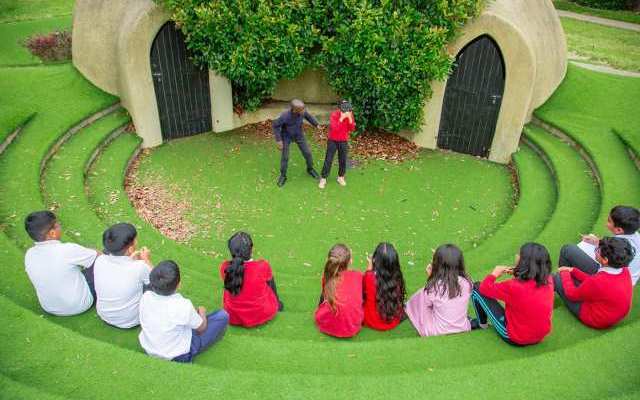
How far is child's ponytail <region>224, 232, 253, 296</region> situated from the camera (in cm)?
602

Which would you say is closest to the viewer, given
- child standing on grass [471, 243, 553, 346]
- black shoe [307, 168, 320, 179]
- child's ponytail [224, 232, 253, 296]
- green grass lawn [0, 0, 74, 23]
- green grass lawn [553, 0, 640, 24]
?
child standing on grass [471, 243, 553, 346]

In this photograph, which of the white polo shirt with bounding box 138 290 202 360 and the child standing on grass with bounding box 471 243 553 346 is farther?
the child standing on grass with bounding box 471 243 553 346

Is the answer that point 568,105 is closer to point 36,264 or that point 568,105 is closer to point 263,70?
point 263,70

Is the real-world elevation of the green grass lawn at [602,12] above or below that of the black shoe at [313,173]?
above

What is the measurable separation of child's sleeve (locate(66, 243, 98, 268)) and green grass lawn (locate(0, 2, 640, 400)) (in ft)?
2.60

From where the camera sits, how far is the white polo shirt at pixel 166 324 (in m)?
5.31

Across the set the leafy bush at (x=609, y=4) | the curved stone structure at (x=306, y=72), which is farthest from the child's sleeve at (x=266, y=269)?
the leafy bush at (x=609, y=4)

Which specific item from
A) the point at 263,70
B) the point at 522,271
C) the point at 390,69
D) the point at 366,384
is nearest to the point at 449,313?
the point at 522,271

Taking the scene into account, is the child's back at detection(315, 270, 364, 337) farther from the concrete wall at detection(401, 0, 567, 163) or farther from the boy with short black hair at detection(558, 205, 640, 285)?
the concrete wall at detection(401, 0, 567, 163)

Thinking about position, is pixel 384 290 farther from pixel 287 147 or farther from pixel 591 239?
pixel 287 147

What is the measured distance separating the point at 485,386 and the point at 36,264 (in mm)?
5130

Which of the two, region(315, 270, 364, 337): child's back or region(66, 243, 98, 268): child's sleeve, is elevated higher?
region(66, 243, 98, 268): child's sleeve

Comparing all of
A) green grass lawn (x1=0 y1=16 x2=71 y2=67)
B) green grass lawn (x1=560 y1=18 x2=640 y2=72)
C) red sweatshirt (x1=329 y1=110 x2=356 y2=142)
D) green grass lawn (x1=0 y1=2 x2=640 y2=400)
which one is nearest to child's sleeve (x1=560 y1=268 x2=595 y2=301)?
green grass lawn (x1=0 y1=2 x2=640 y2=400)

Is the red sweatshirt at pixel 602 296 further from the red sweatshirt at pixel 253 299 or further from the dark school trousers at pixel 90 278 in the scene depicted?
the dark school trousers at pixel 90 278
